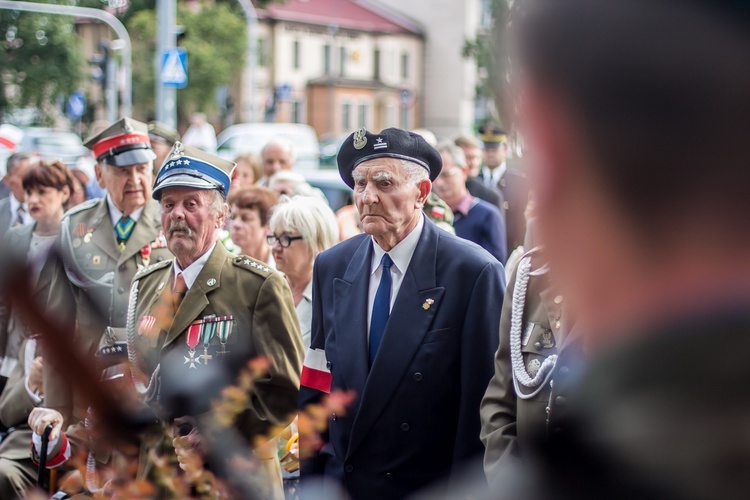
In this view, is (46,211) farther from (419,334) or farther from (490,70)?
(490,70)

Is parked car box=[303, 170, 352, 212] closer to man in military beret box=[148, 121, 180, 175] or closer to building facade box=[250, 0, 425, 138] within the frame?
man in military beret box=[148, 121, 180, 175]

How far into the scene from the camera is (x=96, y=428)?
132 cm

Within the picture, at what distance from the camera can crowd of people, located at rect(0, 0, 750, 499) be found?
0.93 metres

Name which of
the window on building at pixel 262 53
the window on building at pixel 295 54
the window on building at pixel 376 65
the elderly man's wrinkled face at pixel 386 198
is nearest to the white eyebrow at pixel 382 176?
the elderly man's wrinkled face at pixel 386 198

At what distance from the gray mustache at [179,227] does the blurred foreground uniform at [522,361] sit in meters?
1.67

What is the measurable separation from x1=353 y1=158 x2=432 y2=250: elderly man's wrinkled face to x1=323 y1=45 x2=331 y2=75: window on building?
65.5 meters

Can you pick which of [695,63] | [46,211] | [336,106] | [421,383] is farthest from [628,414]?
[336,106]

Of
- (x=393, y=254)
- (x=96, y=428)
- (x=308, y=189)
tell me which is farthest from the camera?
(x=308, y=189)

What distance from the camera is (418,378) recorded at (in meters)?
3.76

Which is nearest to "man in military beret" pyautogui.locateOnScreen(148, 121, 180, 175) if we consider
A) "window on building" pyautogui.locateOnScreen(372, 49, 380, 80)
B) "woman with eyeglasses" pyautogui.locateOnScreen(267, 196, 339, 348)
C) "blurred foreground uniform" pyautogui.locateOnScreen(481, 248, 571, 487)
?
"woman with eyeglasses" pyautogui.locateOnScreen(267, 196, 339, 348)

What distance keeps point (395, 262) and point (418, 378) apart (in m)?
0.49

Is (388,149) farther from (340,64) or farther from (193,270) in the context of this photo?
(340,64)


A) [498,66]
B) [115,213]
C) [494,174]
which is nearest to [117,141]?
[115,213]

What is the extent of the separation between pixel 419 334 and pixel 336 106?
64.9 meters
